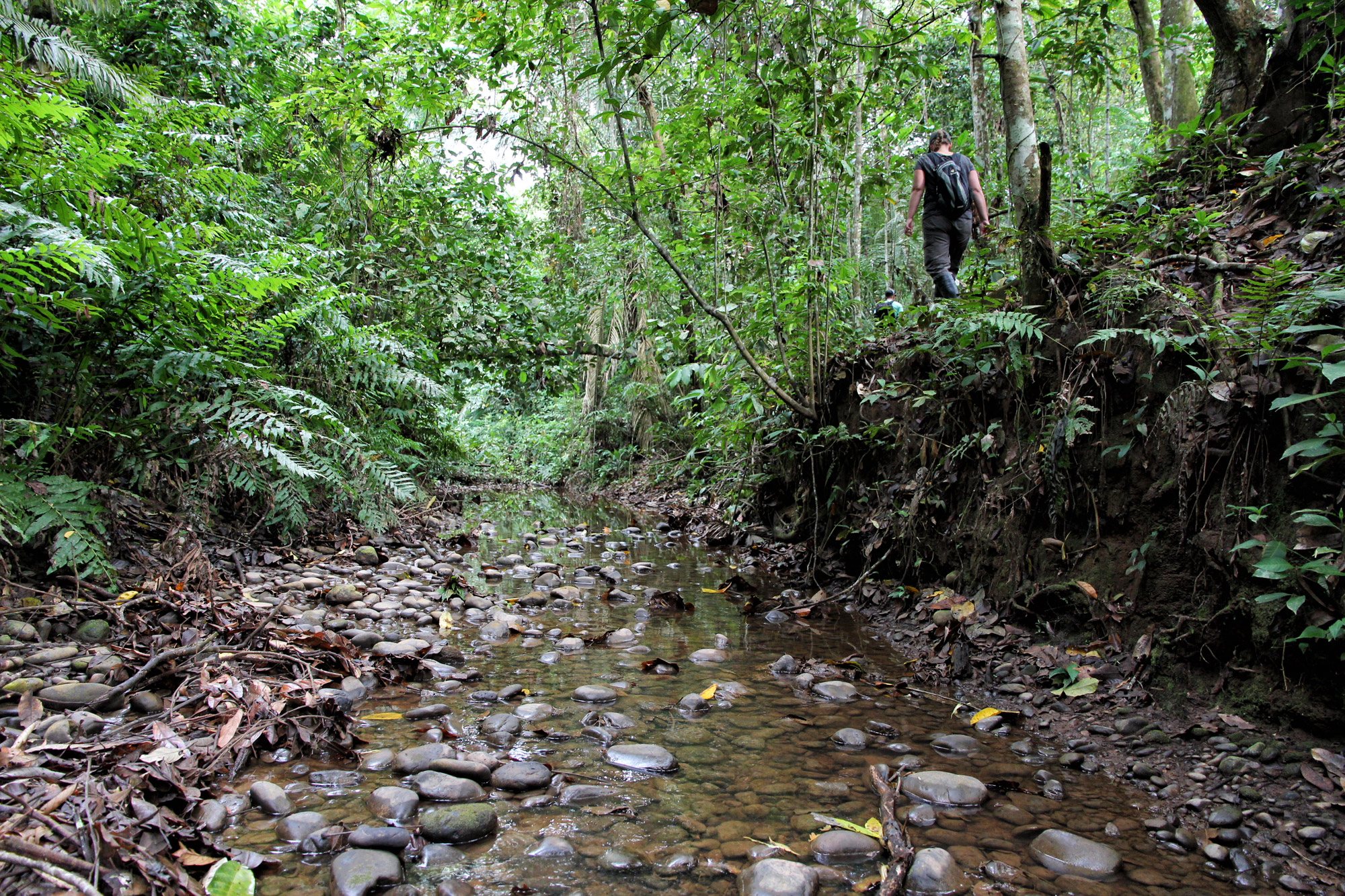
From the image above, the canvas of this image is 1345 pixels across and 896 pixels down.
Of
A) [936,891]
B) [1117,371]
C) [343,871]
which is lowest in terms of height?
[936,891]

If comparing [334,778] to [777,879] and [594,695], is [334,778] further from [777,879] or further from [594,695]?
[777,879]

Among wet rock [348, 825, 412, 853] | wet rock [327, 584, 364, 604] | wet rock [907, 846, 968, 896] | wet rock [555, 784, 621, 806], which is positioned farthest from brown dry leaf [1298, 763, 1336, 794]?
wet rock [327, 584, 364, 604]

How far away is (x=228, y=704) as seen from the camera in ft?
7.78

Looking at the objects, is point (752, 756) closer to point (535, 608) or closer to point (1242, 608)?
point (1242, 608)

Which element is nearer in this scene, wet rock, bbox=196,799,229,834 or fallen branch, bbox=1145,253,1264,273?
wet rock, bbox=196,799,229,834

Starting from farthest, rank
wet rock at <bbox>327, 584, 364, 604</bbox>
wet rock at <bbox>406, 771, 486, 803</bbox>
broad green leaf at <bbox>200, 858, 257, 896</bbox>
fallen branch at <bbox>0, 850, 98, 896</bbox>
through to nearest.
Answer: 1. wet rock at <bbox>327, 584, 364, 604</bbox>
2. wet rock at <bbox>406, 771, 486, 803</bbox>
3. broad green leaf at <bbox>200, 858, 257, 896</bbox>
4. fallen branch at <bbox>0, 850, 98, 896</bbox>

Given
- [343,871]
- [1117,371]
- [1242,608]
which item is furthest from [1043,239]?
[343,871]

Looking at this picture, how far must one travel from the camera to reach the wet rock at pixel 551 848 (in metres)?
1.83

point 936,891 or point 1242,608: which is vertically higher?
point 1242,608

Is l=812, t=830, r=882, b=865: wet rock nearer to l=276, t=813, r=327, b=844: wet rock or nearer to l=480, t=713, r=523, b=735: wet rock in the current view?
l=480, t=713, r=523, b=735: wet rock

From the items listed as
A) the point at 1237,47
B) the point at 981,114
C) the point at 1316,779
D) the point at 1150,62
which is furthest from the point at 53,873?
the point at 981,114

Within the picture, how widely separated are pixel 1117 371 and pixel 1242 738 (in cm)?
144

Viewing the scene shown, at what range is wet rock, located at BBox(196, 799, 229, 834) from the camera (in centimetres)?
178

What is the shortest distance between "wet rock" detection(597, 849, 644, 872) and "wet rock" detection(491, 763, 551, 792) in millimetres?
408
